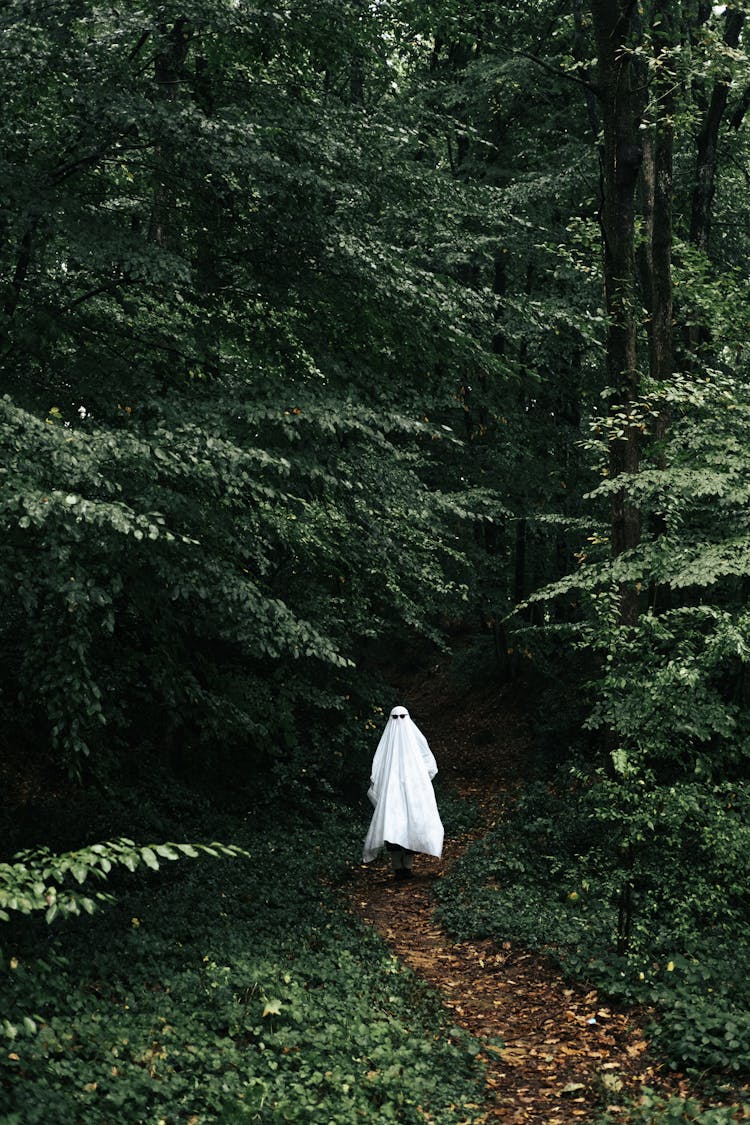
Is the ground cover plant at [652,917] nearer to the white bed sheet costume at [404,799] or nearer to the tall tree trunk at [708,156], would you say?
the white bed sheet costume at [404,799]

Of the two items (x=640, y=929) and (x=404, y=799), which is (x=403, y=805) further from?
(x=640, y=929)

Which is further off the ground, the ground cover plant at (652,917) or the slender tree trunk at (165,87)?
the slender tree trunk at (165,87)

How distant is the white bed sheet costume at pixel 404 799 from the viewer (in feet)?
35.3

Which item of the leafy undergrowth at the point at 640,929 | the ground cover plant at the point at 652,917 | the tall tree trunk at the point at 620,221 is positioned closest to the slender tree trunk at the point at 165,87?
the tall tree trunk at the point at 620,221

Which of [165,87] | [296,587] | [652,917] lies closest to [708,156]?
[165,87]

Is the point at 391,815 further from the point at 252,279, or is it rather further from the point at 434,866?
the point at 252,279

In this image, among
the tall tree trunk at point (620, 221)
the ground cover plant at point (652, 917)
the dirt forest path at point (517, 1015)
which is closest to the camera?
the dirt forest path at point (517, 1015)

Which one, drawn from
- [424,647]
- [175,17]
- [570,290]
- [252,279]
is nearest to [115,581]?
[252,279]

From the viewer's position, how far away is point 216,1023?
5969mm

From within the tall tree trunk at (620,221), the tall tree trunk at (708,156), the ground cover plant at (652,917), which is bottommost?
the ground cover plant at (652,917)

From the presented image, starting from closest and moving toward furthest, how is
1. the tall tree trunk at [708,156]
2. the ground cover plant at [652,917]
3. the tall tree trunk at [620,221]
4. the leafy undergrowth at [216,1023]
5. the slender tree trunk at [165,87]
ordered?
the leafy undergrowth at [216,1023] → the ground cover plant at [652,917] → the slender tree trunk at [165,87] → the tall tree trunk at [620,221] → the tall tree trunk at [708,156]

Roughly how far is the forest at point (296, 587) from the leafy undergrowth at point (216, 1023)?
33 mm

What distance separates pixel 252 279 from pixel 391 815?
5.78 meters

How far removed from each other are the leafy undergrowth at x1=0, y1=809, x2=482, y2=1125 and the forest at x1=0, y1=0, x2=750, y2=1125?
0.11 feet
